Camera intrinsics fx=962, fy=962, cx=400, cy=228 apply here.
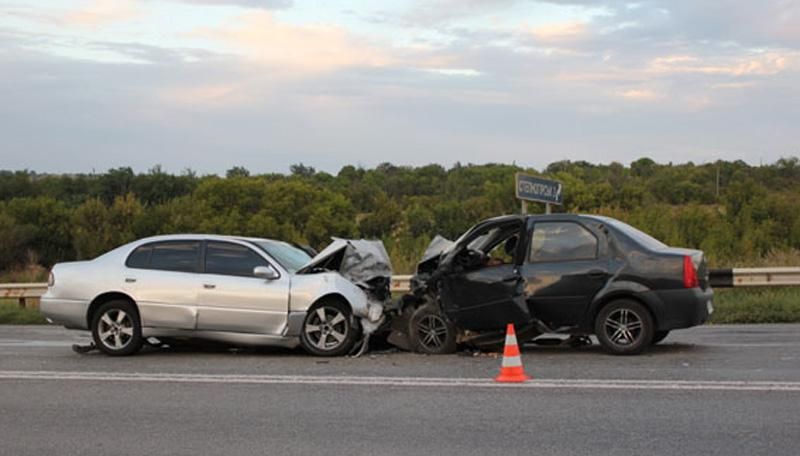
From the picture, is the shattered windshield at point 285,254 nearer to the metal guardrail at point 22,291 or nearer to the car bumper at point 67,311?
the car bumper at point 67,311

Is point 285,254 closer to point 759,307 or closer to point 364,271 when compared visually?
point 364,271

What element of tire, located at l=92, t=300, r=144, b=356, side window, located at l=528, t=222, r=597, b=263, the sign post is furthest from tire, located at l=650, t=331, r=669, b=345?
tire, located at l=92, t=300, r=144, b=356

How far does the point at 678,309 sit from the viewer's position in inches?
406

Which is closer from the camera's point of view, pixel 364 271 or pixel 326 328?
pixel 326 328

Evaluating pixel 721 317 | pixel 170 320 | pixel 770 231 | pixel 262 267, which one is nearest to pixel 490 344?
pixel 262 267

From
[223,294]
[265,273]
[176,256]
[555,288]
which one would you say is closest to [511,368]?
[555,288]

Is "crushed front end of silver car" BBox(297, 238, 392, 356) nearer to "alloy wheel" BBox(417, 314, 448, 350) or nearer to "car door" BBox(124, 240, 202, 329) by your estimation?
"alloy wheel" BBox(417, 314, 448, 350)

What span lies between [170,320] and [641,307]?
17.8ft

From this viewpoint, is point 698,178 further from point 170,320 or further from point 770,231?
point 170,320

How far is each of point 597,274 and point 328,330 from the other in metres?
3.15

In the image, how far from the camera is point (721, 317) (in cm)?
1658

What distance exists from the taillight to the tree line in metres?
33.4

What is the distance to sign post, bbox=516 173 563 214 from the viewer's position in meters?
16.1

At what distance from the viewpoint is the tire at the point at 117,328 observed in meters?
11.5
